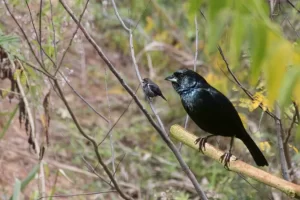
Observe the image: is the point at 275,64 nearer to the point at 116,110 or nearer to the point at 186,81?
the point at 186,81

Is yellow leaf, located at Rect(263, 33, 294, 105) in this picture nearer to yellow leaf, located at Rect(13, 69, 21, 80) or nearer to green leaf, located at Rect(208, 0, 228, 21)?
green leaf, located at Rect(208, 0, 228, 21)

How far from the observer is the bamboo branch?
2348 millimetres

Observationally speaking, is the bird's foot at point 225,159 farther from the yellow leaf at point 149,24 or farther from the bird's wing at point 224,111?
the yellow leaf at point 149,24

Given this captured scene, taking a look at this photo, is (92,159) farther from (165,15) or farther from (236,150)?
(165,15)

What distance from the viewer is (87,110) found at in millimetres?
6914

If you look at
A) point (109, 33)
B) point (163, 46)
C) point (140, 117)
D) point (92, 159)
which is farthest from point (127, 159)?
point (109, 33)

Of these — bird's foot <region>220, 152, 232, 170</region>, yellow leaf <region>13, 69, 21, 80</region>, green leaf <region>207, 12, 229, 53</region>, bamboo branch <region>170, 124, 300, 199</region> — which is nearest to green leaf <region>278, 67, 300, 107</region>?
green leaf <region>207, 12, 229, 53</region>

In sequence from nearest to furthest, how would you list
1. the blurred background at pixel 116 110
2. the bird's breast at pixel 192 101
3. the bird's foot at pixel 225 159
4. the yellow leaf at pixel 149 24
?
1. the bird's foot at pixel 225 159
2. the bird's breast at pixel 192 101
3. the blurred background at pixel 116 110
4. the yellow leaf at pixel 149 24

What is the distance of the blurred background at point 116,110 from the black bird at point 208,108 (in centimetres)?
15

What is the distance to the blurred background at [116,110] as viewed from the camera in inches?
148

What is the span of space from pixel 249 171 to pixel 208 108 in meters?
0.69

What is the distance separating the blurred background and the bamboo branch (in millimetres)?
219

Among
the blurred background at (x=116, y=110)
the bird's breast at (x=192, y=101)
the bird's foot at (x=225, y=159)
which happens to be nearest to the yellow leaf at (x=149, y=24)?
the blurred background at (x=116, y=110)

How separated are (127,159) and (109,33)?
8.56ft
